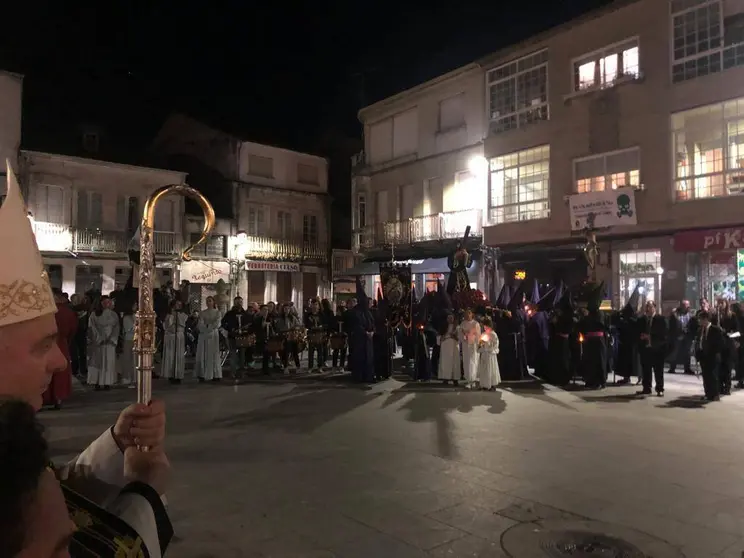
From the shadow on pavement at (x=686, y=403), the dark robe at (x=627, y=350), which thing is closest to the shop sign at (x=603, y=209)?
the dark robe at (x=627, y=350)

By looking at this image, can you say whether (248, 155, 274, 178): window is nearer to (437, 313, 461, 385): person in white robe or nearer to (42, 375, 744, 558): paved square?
(437, 313, 461, 385): person in white robe

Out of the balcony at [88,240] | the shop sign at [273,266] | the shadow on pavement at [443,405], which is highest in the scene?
the balcony at [88,240]

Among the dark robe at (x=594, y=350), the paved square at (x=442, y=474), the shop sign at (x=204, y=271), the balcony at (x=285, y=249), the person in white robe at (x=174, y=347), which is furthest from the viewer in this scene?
the balcony at (x=285, y=249)

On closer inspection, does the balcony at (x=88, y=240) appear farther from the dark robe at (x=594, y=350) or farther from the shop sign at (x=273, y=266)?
the dark robe at (x=594, y=350)

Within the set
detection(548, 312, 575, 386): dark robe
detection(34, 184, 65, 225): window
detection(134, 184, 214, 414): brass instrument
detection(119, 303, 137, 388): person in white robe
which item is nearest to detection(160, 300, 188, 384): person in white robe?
detection(119, 303, 137, 388): person in white robe

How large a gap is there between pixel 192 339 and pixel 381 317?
6373mm

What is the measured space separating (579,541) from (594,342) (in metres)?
9.01

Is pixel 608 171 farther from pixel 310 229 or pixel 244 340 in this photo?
pixel 310 229

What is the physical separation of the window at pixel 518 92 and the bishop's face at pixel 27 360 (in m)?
21.1

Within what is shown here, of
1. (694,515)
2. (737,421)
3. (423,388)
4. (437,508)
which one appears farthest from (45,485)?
(423,388)

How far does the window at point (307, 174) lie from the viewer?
34.5 m

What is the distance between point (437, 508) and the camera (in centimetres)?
554

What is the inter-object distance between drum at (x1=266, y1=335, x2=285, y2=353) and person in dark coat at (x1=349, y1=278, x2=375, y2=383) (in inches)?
88.2

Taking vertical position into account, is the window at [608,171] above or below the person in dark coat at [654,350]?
above
